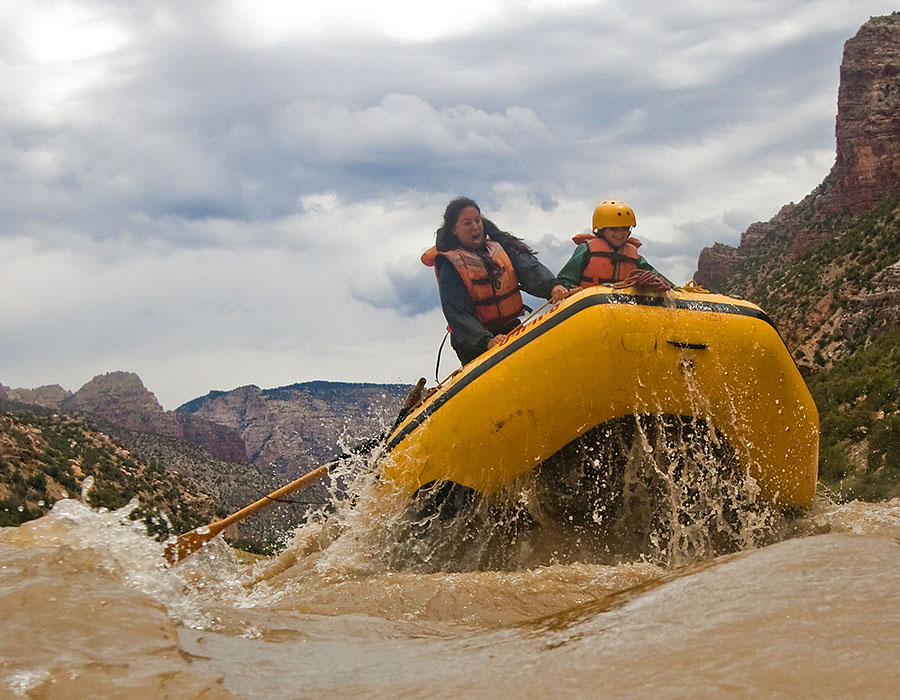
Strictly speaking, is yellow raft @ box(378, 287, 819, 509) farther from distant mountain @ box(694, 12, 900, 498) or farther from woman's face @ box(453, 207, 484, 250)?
distant mountain @ box(694, 12, 900, 498)

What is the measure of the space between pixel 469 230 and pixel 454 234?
14 centimetres

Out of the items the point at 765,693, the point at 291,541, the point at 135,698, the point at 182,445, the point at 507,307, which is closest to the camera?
the point at 765,693

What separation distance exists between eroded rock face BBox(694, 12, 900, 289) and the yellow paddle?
45.9 metres

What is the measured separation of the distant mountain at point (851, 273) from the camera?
13.5 metres

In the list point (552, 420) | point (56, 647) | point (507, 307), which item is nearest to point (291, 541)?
point (507, 307)

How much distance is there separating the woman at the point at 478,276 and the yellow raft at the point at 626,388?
3.87 feet

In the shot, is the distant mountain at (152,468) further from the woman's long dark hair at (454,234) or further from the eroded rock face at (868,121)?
the eroded rock face at (868,121)

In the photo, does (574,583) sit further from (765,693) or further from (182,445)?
(182,445)

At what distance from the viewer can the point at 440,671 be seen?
197cm

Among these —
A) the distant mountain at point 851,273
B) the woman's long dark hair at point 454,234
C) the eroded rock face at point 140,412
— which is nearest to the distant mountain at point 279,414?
the eroded rock face at point 140,412

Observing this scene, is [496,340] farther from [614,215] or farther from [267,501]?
[267,501]

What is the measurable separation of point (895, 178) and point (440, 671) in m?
51.3

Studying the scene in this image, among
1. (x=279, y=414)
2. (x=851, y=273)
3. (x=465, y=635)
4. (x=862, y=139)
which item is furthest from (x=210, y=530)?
(x=279, y=414)

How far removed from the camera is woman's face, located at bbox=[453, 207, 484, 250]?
246 inches
